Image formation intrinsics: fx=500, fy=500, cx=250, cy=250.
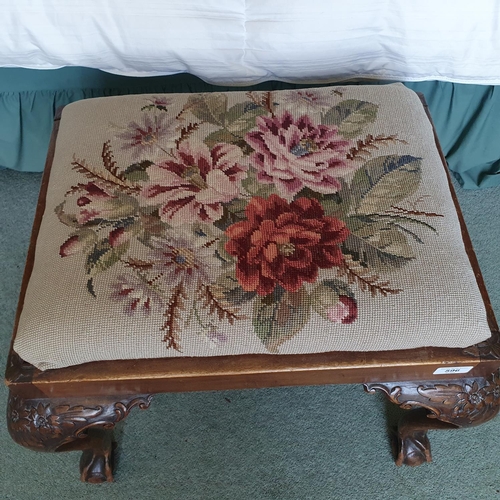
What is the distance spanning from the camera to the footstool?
448mm

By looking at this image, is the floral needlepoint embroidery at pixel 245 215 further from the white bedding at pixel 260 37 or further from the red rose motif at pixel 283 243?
the white bedding at pixel 260 37

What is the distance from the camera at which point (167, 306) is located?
1.47 ft

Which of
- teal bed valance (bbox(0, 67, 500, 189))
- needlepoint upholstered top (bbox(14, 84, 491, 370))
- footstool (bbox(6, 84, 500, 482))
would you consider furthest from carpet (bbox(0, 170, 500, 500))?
teal bed valance (bbox(0, 67, 500, 189))

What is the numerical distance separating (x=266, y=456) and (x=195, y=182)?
40 cm

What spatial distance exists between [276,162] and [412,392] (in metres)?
0.28

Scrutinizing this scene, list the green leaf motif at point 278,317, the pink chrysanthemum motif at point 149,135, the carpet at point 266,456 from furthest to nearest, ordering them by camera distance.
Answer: the carpet at point 266,456 → the pink chrysanthemum motif at point 149,135 → the green leaf motif at point 278,317

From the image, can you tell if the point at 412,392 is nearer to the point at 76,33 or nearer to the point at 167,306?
the point at 167,306

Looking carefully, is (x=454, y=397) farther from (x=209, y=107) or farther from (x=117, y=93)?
(x=117, y=93)

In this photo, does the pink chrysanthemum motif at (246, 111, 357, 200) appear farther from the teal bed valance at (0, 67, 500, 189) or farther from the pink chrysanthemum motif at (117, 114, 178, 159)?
the teal bed valance at (0, 67, 500, 189)

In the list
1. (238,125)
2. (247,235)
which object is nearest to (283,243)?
(247,235)

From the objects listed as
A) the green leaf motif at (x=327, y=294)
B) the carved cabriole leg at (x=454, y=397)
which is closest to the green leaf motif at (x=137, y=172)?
the green leaf motif at (x=327, y=294)

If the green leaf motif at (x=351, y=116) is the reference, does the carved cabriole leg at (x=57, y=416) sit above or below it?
below

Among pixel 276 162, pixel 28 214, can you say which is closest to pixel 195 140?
pixel 276 162

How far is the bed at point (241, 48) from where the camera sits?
0.63 m
